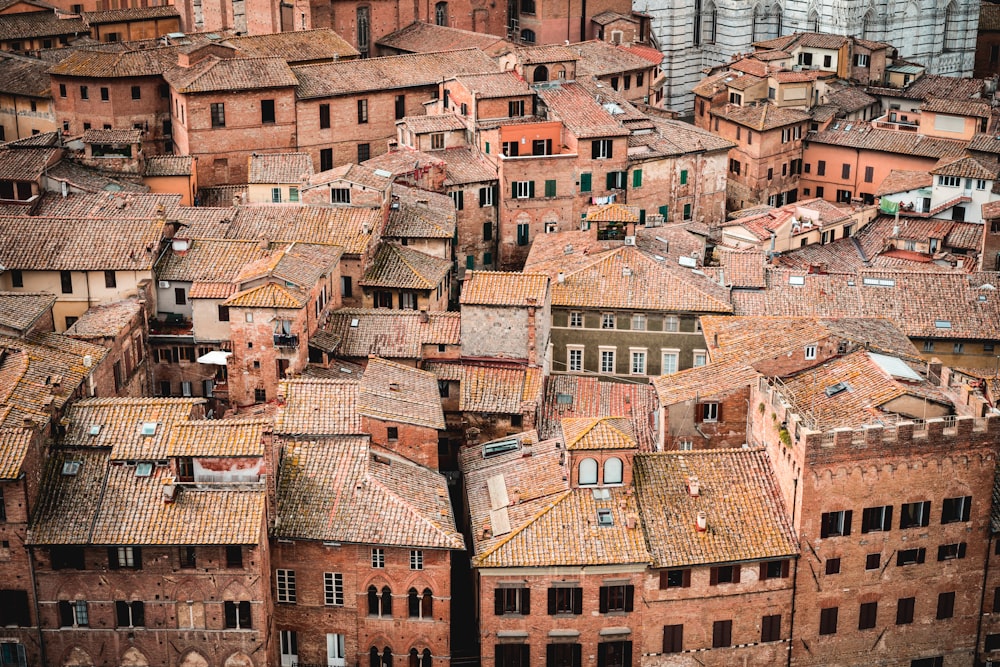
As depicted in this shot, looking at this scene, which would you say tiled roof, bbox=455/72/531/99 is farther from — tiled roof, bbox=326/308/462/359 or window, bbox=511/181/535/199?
tiled roof, bbox=326/308/462/359

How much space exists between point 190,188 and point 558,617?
4284cm

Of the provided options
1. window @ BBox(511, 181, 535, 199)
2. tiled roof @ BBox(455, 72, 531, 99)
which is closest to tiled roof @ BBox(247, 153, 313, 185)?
tiled roof @ BBox(455, 72, 531, 99)

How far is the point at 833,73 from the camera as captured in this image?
11538cm

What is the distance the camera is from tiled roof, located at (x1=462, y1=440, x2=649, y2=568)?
195 ft

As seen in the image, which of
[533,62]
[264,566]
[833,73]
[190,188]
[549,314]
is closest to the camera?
[264,566]

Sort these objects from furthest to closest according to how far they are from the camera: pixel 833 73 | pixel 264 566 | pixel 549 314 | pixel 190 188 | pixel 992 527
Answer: pixel 833 73
pixel 190 188
pixel 549 314
pixel 992 527
pixel 264 566

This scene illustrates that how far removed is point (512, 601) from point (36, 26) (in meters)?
75.4

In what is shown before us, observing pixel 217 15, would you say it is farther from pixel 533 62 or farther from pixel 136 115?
pixel 533 62

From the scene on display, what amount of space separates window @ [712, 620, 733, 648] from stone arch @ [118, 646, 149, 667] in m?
21.8

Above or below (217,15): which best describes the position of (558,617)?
below

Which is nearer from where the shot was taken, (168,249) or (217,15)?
(168,249)

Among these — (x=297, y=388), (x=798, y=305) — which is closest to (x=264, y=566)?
(x=297, y=388)

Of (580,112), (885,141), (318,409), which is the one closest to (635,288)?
(580,112)

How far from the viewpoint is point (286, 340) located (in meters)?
71.1
